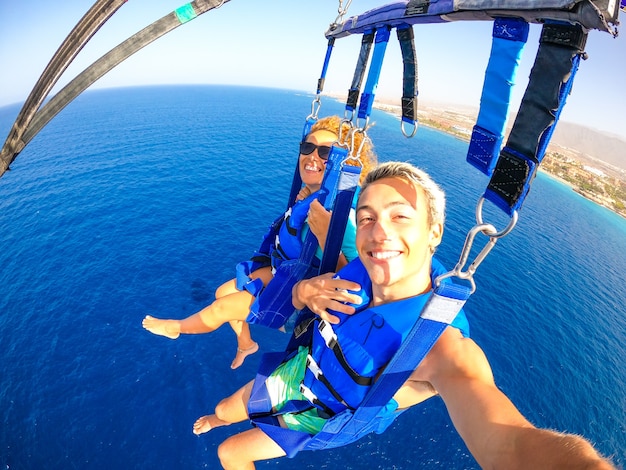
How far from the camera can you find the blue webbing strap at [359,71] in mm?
2836

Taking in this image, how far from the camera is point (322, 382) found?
247 cm

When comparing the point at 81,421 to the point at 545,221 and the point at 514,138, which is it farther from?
the point at 545,221

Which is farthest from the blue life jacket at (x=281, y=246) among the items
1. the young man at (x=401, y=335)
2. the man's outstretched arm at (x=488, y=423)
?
the man's outstretched arm at (x=488, y=423)

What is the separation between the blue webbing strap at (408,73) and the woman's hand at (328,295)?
175 centimetres

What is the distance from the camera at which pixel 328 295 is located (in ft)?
7.74

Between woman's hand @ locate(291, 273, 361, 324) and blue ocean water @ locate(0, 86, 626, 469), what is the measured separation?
812 cm

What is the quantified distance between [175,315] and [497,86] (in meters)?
14.1

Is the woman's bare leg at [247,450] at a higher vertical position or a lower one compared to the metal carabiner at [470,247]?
lower

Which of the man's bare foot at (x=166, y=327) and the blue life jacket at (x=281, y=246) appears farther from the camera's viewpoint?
the man's bare foot at (x=166, y=327)

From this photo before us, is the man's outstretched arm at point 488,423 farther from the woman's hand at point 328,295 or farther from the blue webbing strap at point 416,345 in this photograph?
the woman's hand at point 328,295

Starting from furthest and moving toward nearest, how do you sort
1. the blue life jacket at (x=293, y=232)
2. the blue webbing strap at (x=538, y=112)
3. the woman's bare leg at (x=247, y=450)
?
1. the blue life jacket at (x=293, y=232)
2. the woman's bare leg at (x=247, y=450)
3. the blue webbing strap at (x=538, y=112)

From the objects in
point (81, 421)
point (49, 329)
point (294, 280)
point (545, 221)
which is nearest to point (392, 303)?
point (294, 280)

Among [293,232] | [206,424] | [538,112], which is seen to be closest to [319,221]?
[293,232]

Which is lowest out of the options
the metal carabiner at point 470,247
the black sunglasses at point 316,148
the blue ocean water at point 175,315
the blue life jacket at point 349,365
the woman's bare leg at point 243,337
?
the blue ocean water at point 175,315
